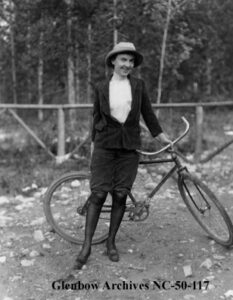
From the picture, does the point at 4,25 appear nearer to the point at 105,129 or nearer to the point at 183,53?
the point at 183,53

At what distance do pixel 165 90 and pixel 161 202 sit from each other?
4221 millimetres

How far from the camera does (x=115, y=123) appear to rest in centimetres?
385

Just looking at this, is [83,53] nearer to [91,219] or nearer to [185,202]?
[185,202]

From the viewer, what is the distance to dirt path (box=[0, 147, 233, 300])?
355cm

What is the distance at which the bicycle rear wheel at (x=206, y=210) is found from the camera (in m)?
4.03

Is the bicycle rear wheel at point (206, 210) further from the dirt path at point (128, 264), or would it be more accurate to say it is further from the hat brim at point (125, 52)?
the hat brim at point (125, 52)

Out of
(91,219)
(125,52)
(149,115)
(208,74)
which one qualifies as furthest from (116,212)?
(208,74)

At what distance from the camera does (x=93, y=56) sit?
8852mm

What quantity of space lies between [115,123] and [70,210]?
1928 millimetres

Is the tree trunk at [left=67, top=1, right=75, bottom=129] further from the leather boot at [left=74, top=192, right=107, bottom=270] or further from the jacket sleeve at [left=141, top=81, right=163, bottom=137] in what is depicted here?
the leather boot at [left=74, top=192, right=107, bottom=270]

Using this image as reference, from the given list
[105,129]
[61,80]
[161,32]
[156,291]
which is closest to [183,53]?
[161,32]

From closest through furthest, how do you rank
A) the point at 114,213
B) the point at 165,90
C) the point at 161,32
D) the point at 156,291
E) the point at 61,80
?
the point at 156,291 < the point at 114,213 < the point at 161,32 < the point at 165,90 < the point at 61,80

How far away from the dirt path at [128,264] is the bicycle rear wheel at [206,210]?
122 millimetres

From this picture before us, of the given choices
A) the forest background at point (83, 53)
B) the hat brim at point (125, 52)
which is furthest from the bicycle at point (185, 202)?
the forest background at point (83, 53)
